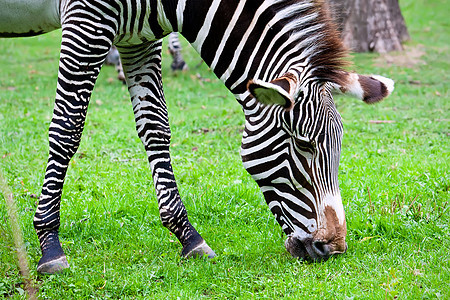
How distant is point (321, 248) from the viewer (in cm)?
369

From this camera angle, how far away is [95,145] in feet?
25.0

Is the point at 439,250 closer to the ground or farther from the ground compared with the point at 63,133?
closer to the ground

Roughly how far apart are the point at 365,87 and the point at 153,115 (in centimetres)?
185

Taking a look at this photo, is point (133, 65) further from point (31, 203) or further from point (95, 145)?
point (95, 145)

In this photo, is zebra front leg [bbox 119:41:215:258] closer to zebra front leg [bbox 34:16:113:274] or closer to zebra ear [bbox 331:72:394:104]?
zebra front leg [bbox 34:16:113:274]

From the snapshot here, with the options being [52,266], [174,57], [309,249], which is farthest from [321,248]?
[174,57]

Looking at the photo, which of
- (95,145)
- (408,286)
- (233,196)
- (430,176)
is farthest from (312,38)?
(95,145)

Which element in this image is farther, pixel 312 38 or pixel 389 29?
pixel 389 29

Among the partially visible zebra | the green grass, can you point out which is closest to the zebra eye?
the green grass

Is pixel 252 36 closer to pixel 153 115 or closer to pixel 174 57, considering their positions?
pixel 153 115

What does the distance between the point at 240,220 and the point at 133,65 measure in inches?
71.0

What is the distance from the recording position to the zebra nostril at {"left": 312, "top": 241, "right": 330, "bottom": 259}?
3639 millimetres

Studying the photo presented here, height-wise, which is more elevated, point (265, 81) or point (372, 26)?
point (265, 81)

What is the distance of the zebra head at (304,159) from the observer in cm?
356
